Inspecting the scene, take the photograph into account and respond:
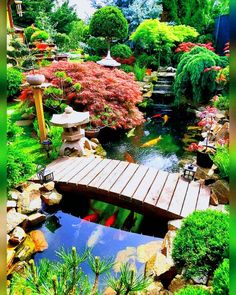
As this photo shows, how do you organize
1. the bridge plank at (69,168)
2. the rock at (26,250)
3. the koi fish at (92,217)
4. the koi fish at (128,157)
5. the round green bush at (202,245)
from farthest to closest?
the koi fish at (128,157)
the bridge plank at (69,168)
the koi fish at (92,217)
the rock at (26,250)
the round green bush at (202,245)

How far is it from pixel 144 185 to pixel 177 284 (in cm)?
189

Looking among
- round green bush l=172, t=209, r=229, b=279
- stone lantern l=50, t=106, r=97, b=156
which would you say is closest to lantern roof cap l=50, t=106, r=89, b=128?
stone lantern l=50, t=106, r=97, b=156

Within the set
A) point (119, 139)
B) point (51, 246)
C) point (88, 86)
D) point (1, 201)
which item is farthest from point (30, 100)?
point (1, 201)

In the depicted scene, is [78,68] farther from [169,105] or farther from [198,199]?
[198,199]

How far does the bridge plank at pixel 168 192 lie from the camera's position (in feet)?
13.3

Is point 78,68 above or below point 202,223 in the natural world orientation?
above

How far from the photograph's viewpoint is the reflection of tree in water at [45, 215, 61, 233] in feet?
13.8

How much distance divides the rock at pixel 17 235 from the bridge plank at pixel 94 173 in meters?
1.25

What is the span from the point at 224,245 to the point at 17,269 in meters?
2.25

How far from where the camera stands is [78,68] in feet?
24.9

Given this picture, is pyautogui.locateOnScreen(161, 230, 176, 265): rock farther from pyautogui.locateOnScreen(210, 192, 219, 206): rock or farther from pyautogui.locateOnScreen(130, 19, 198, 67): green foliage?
pyautogui.locateOnScreen(130, 19, 198, 67): green foliage

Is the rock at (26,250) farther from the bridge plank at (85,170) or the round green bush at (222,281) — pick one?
the round green bush at (222,281)

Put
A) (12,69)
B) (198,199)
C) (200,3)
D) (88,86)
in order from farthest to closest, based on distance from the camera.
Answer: (200,3), (12,69), (88,86), (198,199)

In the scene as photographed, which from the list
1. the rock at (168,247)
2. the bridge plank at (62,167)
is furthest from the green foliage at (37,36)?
the rock at (168,247)
